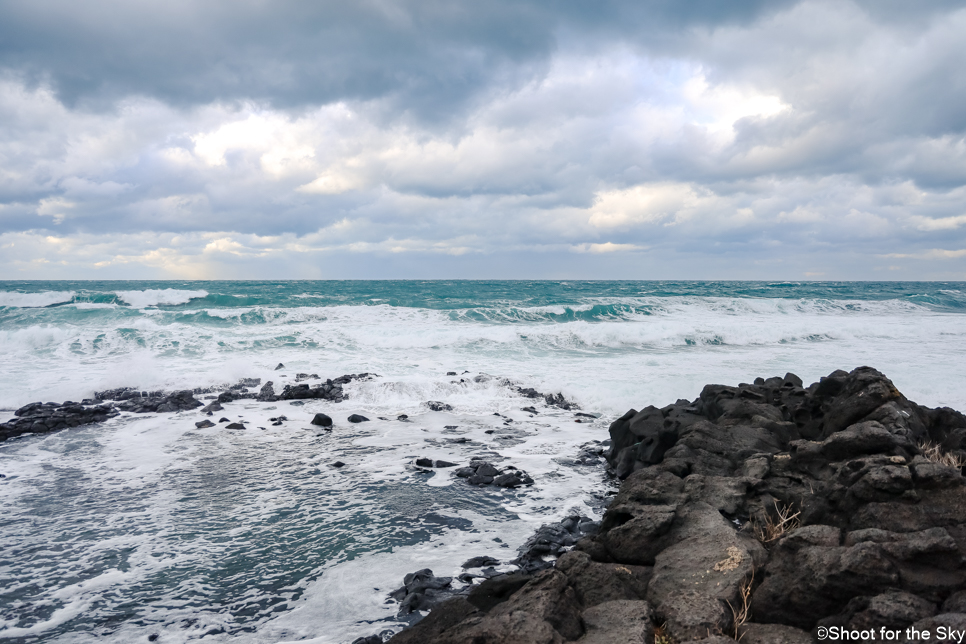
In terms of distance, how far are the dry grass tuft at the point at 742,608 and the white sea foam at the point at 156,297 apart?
47.8 m

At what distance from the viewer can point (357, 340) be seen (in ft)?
76.1

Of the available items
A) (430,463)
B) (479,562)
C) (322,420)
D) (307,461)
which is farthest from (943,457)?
(322,420)

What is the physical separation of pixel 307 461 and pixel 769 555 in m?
7.50

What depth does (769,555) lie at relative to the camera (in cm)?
446

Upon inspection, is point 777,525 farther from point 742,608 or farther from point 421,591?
point 421,591

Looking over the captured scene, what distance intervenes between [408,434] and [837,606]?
8.52 m

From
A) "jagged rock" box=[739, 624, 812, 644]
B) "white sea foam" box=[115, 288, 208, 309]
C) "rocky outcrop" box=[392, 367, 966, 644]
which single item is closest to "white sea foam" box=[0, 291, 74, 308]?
"white sea foam" box=[115, 288, 208, 309]

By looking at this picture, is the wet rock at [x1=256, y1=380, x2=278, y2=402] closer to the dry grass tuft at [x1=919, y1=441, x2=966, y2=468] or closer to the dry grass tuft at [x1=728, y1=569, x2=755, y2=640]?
the dry grass tuft at [x1=728, y1=569, x2=755, y2=640]

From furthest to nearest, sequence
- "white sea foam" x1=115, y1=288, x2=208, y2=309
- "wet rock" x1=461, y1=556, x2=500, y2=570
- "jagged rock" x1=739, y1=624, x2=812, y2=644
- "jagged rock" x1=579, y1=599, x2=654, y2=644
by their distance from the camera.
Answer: "white sea foam" x1=115, y1=288, x2=208, y2=309 < "wet rock" x1=461, y1=556, x2=500, y2=570 < "jagged rock" x1=579, y1=599, x2=654, y2=644 < "jagged rock" x1=739, y1=624, x2=812, y2=644

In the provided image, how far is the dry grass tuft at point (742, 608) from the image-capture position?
3.66m

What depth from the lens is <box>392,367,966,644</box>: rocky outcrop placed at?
3.57 m

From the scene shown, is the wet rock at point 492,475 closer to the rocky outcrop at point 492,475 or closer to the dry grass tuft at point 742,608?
the rocky outcrop at point 492,475

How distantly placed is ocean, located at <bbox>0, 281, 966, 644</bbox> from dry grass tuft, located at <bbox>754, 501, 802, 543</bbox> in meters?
2.42

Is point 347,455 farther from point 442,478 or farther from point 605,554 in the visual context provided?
point 605,554
